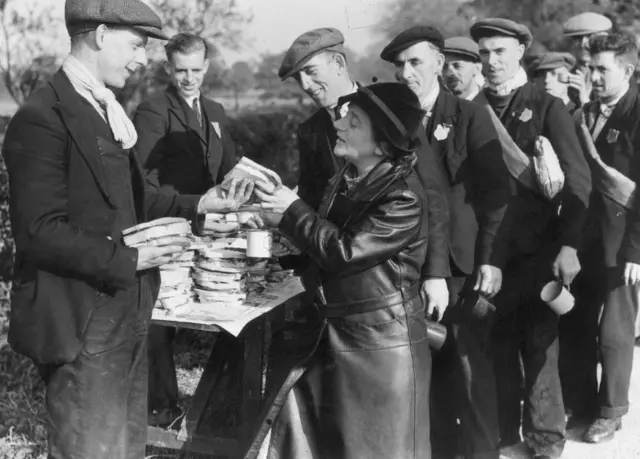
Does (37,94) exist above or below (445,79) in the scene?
above

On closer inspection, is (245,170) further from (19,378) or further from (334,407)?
(19,378)

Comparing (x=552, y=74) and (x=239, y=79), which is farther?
(x=239, y=79)

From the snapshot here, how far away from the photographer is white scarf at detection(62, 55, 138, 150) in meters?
3.23

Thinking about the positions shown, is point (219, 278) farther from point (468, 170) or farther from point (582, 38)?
point (582, 38)

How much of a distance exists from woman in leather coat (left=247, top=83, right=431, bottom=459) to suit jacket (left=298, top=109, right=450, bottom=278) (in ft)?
2.36

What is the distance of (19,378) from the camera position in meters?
5.80

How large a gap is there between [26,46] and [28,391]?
3.39 m

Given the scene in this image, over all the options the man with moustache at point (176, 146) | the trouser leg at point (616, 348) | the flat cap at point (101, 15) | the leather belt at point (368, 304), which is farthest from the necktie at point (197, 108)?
the trouser leg at point (616, 348)

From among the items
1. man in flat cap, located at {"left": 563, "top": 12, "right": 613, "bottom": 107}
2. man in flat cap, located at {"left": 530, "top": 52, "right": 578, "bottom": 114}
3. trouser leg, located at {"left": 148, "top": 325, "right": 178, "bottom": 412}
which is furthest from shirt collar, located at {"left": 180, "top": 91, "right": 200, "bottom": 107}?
man in flat cap, located at {"left": 563, "top": 12, "right": 613, "bottom": 107}

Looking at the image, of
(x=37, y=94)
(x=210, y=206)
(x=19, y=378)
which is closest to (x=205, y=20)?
(x=19, y=378)

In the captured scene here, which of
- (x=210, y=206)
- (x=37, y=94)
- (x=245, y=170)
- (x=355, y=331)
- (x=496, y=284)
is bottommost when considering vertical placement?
(x=496, y=284)

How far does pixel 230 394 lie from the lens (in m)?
5.16

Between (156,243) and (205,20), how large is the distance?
4948 millimetres

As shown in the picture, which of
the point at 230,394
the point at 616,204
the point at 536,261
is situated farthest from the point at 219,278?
the point at 616,204
